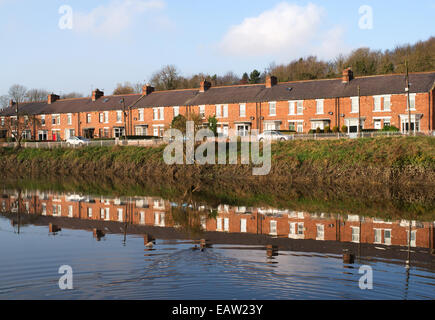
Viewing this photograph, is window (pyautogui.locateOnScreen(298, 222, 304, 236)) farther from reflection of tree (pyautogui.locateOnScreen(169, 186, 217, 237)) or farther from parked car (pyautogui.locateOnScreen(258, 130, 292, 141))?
parked car (pyautogui.locateOnScreen(258, 130, 292, 141))

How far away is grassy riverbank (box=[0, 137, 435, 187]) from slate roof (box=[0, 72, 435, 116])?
42.6ft

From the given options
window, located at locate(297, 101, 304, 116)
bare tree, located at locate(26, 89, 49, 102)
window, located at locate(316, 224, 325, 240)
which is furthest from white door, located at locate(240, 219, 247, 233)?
bare tree, located at locate(26, 89, 49, 102)

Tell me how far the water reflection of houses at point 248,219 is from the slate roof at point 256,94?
30461mm

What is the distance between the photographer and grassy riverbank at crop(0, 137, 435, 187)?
1344 inches

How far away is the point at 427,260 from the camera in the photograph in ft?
43.2

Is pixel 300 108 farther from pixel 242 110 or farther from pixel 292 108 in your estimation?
pixel 242 110

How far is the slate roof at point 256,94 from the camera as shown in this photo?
49.6 metres

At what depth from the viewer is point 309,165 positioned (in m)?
38.1

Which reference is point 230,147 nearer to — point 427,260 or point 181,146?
point 181,146

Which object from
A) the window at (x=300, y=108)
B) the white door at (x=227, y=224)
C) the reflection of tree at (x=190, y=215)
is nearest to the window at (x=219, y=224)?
the white door at (x=227, y=224)

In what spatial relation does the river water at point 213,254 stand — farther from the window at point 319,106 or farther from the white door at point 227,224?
the window at point 319,106

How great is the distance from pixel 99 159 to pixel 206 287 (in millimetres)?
41076
